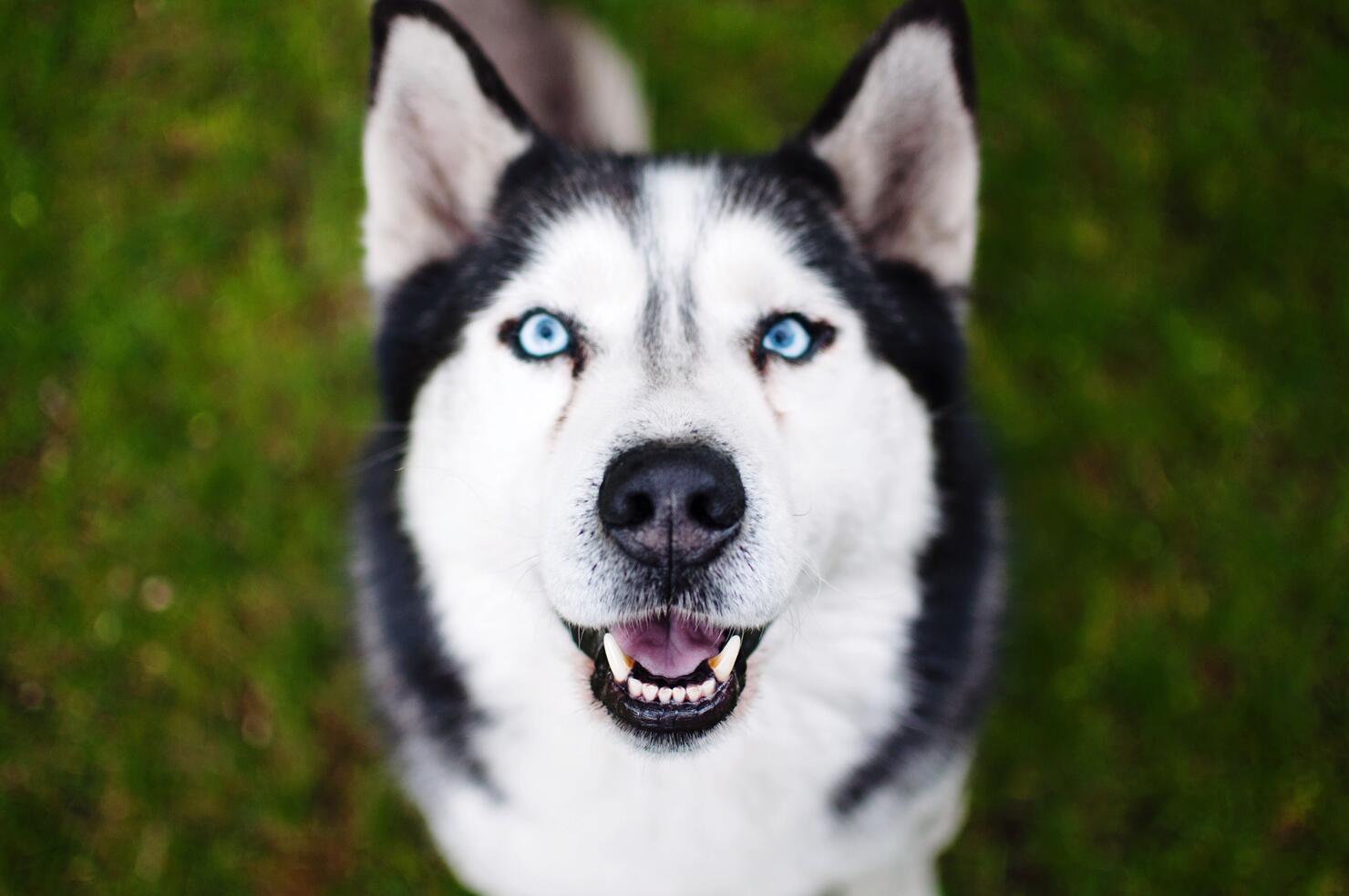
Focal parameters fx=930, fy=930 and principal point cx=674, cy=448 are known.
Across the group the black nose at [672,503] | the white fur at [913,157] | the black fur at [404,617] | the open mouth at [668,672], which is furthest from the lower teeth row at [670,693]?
the white fur at [913,157]

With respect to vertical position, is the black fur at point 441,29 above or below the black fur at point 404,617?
above

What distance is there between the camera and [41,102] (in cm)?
452

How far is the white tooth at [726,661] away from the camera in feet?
6.73

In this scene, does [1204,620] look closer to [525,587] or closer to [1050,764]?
[1050,764]

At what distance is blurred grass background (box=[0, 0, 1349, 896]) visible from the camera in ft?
11.7

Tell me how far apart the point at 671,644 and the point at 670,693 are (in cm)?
11

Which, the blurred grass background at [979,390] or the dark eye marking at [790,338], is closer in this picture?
the dark eye marking at [790,338]

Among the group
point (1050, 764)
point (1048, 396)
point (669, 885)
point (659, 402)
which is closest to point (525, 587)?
point (659, 402)

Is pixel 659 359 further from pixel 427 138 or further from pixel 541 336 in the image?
pixel 427 138

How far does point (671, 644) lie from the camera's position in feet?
6.84

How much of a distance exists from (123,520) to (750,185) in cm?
318

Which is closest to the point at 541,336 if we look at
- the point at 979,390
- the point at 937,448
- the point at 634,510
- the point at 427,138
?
the point at 634,510

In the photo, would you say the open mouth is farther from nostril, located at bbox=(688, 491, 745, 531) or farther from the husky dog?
nostril, located at bbox=(688, 491, 745, 531)

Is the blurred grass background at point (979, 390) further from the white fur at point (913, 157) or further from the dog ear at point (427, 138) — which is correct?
the dog ear at point (427, 138)
